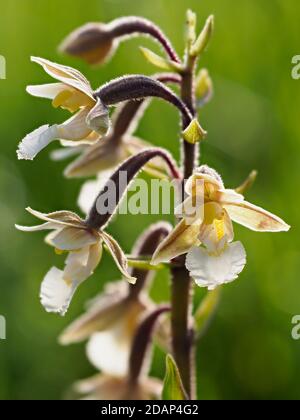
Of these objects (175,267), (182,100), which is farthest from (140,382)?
(182,100)

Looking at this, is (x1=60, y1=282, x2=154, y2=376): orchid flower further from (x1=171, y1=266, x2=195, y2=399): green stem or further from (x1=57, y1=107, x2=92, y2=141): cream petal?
(x1=57, y1=107, x2=92, y2=141): cream petal

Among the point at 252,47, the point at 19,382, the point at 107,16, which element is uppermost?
the point at 107,16

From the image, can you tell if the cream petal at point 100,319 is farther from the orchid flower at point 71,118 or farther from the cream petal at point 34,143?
the cream petal at point 34,143

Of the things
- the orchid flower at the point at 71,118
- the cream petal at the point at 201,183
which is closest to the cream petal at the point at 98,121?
the orchid flower at the point at 71,118

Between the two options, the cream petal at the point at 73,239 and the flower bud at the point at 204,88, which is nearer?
the cream petal at the point at 73,239

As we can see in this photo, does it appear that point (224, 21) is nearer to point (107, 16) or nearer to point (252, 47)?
point (252, 47)

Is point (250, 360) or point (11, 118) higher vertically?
point (11, 118)

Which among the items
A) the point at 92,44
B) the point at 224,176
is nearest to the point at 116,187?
the point at 92,44
